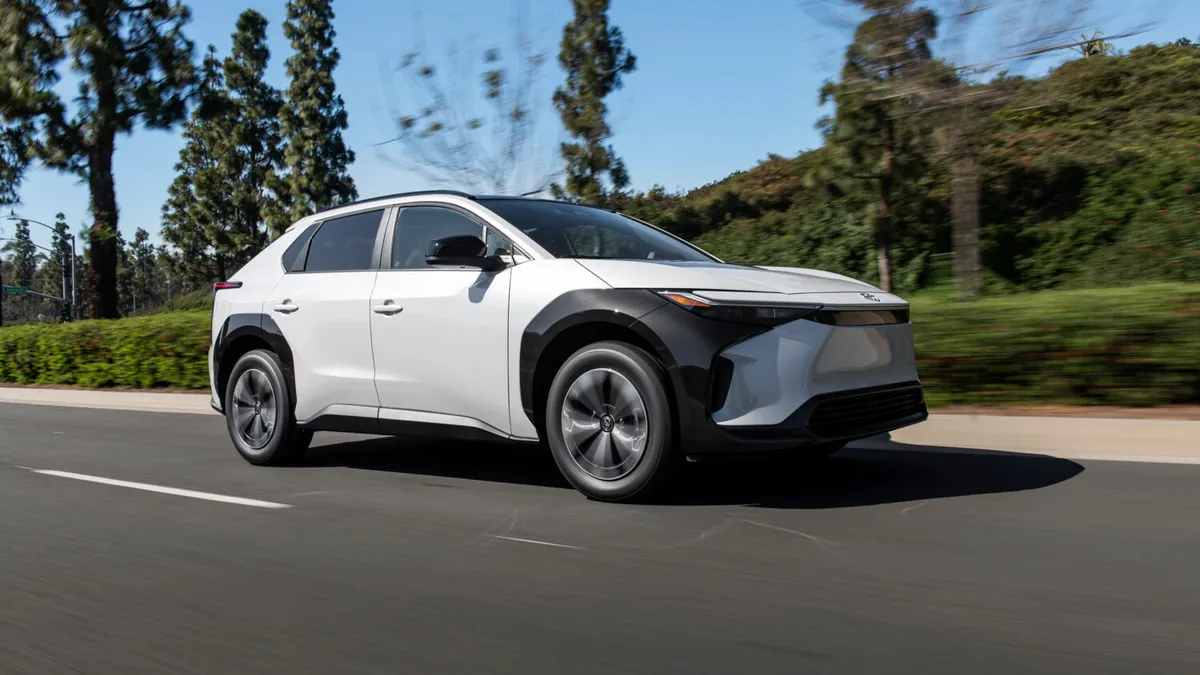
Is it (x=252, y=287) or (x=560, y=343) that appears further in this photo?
(x=252, y=287)

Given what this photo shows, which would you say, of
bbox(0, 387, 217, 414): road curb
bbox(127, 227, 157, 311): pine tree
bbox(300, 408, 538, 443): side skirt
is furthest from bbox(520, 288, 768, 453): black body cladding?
bbox(127, 227, 157, 311): pine tree

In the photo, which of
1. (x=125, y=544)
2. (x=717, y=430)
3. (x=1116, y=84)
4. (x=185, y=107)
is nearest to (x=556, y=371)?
(x=717, y=430)

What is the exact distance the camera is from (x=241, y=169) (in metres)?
53.1

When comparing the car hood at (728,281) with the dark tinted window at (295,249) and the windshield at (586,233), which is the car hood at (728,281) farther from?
the dark tinted window at (295,249)

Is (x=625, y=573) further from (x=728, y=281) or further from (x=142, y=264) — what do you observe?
(x=142, y=264)

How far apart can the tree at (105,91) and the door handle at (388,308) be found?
19.1 meters

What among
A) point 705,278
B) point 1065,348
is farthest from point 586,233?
point 1065,348

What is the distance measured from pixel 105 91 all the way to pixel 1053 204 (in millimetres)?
21039

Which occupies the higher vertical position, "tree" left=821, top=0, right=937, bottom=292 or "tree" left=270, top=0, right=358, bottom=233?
Answer: "tree" left=270, top=0, right=358, bottom=233

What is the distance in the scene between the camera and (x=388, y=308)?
6422mm

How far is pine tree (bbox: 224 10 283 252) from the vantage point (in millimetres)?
52219

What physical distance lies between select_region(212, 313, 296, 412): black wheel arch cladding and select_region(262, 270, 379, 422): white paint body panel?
7cm

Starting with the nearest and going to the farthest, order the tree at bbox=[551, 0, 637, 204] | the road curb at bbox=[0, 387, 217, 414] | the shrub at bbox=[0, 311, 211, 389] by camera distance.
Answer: the road curb at bbox=[0, 387, 217, 414], the shrub at bbox=[0, 311, 211, 389], the tree at bbox=[551, 0, 637, 204]

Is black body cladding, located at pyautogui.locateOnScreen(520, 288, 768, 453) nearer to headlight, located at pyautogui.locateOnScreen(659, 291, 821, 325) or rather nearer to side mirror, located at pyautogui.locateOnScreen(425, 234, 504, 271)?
headlight, located at pyautogui.locateOnScreen(659, 291, 821, 325)
